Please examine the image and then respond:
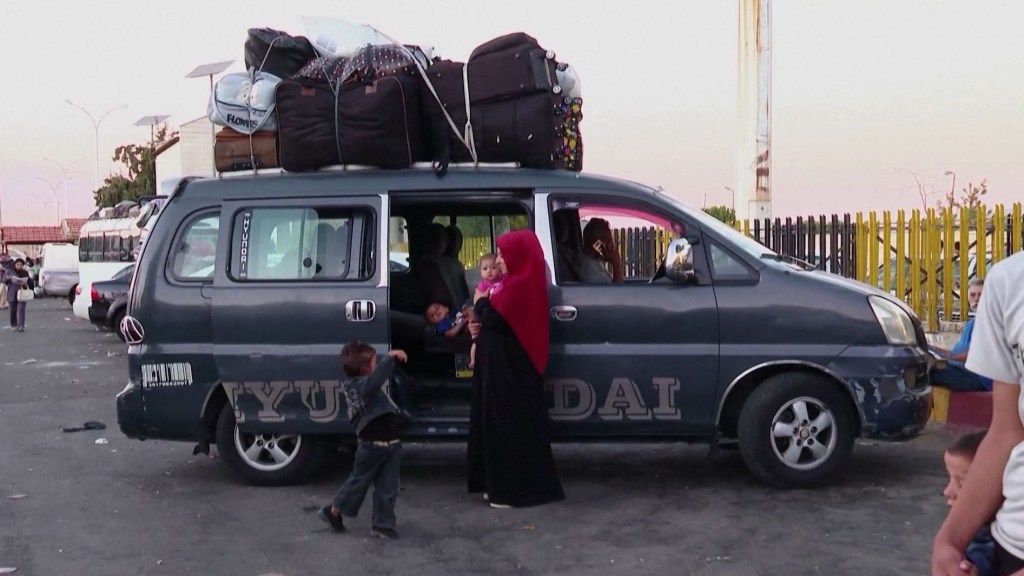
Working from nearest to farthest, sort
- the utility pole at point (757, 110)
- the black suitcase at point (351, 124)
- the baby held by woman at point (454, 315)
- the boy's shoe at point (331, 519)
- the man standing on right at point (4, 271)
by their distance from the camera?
the boy's shoe at point (331, 519) < the black suitcase at point (351, 124) < the baby held by woman at point (454, 315) < the utility pole at point (757, 110) < the man standing on right at point (4, 271)

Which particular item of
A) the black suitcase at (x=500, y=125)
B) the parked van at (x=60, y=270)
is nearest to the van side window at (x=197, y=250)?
the black suitcase at (x=500, y=125)

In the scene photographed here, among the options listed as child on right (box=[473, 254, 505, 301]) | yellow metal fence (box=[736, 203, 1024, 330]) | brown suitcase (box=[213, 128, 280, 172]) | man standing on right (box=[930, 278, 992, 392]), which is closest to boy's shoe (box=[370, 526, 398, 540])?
child on right (box=[473, 254, 505, 301])

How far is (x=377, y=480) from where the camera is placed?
265 inches

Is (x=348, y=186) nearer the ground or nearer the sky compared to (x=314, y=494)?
nearer the sky

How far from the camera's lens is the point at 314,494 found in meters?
7.93

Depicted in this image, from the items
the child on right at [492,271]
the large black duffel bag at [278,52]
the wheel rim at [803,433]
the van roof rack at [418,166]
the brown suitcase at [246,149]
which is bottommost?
the wheel rim at [803,433]

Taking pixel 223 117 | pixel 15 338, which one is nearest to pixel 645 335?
pixel 223 117

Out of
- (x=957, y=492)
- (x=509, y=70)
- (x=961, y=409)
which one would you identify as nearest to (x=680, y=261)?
(x=509, y=70)

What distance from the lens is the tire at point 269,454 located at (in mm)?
8008

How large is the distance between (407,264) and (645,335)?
7.57 ft

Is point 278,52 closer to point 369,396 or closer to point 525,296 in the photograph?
point 525,296

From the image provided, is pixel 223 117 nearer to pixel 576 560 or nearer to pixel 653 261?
pixel 576 560

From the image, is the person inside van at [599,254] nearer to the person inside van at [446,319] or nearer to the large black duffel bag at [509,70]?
the person inside van at [446,319]

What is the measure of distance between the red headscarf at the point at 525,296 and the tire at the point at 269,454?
5.68ft
